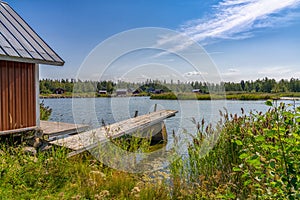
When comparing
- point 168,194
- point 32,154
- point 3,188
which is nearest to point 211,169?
point 168,194

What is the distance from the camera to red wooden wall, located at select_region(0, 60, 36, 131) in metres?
5.52

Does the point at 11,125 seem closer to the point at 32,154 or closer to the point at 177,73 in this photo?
the point at 32,154

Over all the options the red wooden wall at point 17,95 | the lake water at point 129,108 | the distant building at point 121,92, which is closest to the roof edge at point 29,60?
the red wooden wall at point 17,95

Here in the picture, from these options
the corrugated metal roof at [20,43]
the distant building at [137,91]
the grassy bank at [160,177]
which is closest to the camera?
the grassy bank at [160,177]

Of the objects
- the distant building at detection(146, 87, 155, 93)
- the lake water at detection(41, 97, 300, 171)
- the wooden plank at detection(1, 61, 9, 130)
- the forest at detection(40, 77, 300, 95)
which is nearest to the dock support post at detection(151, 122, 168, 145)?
the lake water at detection(41, 97, 300, 171)

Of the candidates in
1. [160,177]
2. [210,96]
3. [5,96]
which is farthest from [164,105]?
[5,96]

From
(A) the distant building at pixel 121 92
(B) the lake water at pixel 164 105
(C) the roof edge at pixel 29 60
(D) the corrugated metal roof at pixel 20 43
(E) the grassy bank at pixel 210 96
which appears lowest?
(B) the lake water at pixel 164 105

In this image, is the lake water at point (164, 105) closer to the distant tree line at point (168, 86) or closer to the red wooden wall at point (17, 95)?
the distant tree line at point (168, 86)

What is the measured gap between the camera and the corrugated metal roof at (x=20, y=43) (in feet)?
18.0

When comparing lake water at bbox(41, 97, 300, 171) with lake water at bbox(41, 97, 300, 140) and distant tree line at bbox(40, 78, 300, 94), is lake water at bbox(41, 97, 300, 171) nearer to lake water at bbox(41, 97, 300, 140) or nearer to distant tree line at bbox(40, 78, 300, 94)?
lake water at bbox(41, 97, 300, 140)

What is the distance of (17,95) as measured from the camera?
5.79 metres

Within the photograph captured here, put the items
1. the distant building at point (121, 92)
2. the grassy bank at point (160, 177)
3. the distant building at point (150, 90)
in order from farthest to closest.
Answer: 1. the distant building at point (150, 90)
2. the distant building at point (121, 92)
3. the grassy bank at point (160, 177)

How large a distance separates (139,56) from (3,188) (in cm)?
302

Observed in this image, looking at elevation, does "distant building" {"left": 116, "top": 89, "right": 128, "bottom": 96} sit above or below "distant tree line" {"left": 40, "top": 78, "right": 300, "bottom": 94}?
below
